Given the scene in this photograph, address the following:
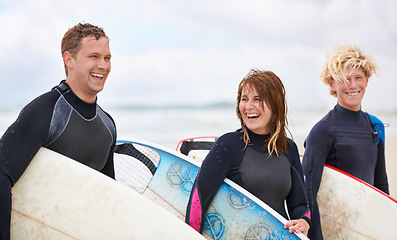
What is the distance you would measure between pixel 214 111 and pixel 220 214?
55.4 ft

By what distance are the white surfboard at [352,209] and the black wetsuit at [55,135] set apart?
157 centimetres

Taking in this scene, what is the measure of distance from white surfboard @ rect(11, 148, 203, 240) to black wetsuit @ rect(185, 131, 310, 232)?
0.23 metres

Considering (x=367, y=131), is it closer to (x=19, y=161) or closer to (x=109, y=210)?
(x=109, y=210)

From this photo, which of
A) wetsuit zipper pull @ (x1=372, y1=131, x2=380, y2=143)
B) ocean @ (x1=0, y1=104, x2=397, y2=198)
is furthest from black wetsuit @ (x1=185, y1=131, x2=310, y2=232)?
ocean @ (x1=0, y1=104, x2=397, y2=198)

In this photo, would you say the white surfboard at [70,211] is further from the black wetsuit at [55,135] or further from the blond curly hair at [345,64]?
the blond curly hair at [345,64]

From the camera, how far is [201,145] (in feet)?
12.4

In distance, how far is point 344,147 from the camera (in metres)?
3.00

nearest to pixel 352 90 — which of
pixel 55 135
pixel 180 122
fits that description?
pixel 55 135

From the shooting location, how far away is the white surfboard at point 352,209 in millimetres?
2873

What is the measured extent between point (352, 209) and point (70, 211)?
1957 millimetres

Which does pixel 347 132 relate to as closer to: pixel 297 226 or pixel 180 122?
pixel 297 226

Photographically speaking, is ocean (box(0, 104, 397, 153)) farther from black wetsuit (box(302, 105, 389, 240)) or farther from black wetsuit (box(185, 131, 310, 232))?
black wetsuit (box(185, 131, 310, 232))

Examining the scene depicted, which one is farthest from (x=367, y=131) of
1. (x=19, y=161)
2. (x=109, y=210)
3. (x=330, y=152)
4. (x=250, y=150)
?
(x=19, y=161)

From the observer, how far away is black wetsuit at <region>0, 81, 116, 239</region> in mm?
1779
